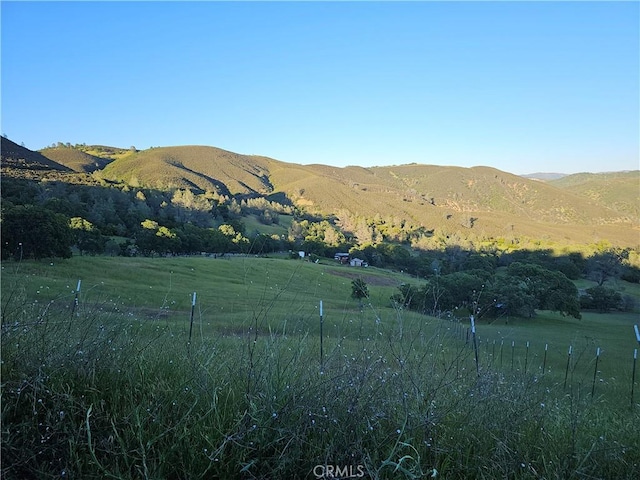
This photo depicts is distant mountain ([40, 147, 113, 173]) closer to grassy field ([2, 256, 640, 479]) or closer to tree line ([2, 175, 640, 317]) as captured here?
tree line ([2, 175, 640, 317])

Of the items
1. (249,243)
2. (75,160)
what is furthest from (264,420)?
(75,160)

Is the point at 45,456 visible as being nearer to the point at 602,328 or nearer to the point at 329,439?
the point at 329,439

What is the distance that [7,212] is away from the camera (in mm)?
34875

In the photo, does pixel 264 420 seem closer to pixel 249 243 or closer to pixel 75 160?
pixel 249 243

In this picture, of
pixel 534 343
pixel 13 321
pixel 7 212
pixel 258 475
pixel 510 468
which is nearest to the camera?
pixel 258 475

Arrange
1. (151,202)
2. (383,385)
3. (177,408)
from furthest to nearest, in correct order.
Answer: (151,202), (383,385), (177,408)

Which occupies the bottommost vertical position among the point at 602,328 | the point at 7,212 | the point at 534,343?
the point at 602,328

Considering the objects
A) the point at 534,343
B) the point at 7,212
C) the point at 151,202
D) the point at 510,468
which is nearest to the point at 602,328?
the point at 534,343

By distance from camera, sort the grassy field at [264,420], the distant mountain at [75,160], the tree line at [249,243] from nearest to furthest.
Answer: the grassy field at [264,420]
the tree line at [249,243]
the distant mountain at [75,160]

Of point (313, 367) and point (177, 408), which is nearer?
point (177, 408)

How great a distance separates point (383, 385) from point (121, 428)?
1.58 meters

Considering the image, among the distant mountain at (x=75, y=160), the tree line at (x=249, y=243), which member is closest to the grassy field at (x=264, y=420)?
the tree line at (x=249, y=243)

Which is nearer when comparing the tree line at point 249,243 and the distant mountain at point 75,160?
the tree line at point 249,243

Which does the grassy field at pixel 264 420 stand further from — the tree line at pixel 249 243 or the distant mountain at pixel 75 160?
the distant mountain at pixel 75 160
